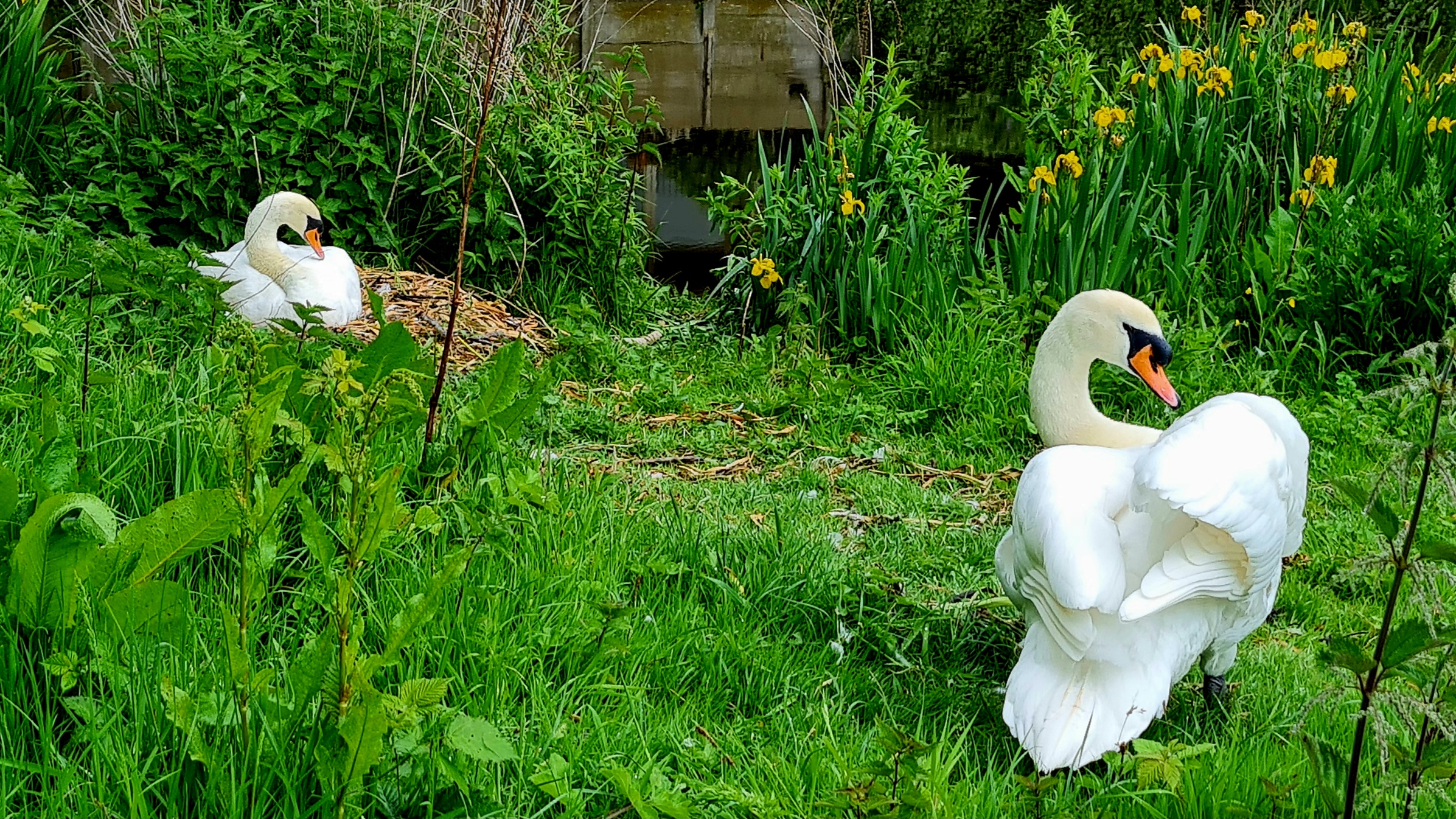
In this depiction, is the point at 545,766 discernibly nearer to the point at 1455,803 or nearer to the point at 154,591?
the point at 154,591

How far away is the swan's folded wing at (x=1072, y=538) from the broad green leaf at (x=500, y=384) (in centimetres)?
116

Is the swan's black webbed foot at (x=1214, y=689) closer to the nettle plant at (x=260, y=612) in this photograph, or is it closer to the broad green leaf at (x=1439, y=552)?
the broad green leaf at (x=1439, y=552)

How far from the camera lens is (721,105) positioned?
1256cm

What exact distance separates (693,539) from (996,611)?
72 centimetres

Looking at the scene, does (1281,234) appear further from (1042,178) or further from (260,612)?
(260,612)

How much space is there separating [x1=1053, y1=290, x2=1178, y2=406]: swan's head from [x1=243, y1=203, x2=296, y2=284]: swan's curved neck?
2.67 m

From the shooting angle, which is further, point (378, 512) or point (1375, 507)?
point (378, 512)

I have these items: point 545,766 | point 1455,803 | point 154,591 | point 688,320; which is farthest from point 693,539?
point 688,320

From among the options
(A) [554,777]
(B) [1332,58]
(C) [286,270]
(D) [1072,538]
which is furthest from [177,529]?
(B) [1332,58]

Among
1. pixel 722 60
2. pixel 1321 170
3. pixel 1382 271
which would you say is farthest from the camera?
pixel 722 60

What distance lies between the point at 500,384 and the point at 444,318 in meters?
2.20

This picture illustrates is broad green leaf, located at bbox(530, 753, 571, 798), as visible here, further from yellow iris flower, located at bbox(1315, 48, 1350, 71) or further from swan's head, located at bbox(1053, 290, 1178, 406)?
yellow iris flower, located at bbox(1315, 48, 1350, 71)

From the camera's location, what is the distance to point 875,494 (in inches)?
154

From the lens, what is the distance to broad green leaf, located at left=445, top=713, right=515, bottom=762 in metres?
1.86
